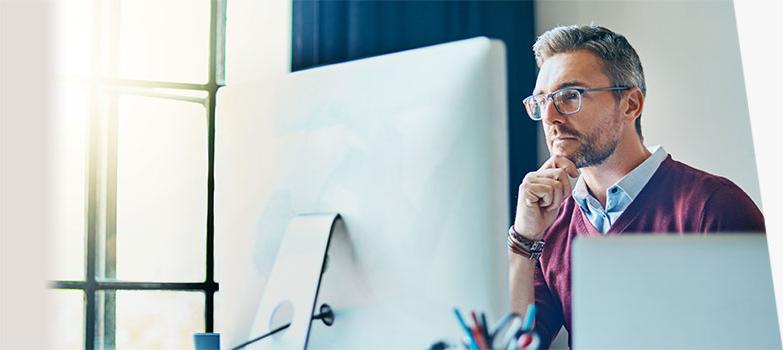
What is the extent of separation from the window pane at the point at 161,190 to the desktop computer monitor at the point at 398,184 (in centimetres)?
120

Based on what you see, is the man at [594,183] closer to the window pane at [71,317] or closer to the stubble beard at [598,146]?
the stubble beard at [598,146]

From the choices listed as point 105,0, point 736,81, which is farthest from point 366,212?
point 105,0

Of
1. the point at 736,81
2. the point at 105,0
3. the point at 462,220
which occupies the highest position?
the point at 105,0

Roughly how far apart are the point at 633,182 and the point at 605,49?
0.30 m

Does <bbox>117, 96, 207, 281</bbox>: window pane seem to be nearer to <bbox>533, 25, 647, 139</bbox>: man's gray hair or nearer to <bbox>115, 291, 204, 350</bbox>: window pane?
<bbox>115, 291, 204, 350</bbox>: window pane

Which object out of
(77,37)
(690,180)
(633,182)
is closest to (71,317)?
(77,37)

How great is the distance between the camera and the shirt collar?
2016mm

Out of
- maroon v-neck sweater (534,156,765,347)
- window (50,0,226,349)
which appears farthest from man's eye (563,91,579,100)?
window (50,0,226,349)

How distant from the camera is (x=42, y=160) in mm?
919

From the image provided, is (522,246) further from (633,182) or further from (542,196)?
(633,182)

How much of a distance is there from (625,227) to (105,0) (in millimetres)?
1282

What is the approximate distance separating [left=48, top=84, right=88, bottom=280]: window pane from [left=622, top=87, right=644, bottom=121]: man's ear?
47.5 inches

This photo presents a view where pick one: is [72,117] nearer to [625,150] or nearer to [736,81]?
[625,150]

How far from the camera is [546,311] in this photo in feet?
6.22
